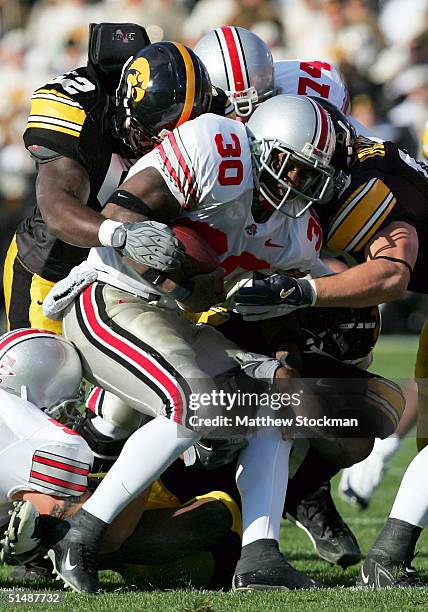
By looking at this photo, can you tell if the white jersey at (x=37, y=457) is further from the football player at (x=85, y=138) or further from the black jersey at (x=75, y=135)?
the black jersey at (x=75, y=135)

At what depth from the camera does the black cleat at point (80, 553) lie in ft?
12.5

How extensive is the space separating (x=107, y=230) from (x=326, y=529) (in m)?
1.61

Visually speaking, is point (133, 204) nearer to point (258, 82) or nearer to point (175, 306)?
point (175, 306)

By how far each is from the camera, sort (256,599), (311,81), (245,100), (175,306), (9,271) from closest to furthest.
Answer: (256,599)
(175,306)
(245,100)
(311,81)
(9,271)

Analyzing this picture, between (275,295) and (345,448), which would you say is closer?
(275,295)

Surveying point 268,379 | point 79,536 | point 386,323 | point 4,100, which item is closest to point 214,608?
point 79,536

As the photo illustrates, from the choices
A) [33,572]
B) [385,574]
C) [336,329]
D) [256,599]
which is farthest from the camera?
[336,329]

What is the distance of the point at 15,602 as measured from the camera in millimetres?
3643

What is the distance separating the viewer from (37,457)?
3.92 metres

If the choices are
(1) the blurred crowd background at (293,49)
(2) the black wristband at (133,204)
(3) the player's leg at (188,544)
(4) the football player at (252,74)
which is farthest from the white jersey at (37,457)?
(1) the blurred crowd background at (293,49)

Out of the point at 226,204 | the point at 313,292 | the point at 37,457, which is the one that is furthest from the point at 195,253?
the point at 37,457

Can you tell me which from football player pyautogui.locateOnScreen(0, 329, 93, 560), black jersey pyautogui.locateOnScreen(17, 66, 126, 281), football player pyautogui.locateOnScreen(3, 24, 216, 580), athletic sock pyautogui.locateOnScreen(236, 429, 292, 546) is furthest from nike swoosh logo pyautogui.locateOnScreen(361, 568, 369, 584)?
black jersey pyautogui.locateOnScreen(17, 66, 126, 281)

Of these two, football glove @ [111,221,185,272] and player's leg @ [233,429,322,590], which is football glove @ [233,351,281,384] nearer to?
player's leg @ [233,429,322,590]

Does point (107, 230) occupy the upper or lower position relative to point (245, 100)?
lower
